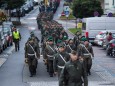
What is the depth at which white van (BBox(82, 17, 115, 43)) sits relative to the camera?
4394 cm

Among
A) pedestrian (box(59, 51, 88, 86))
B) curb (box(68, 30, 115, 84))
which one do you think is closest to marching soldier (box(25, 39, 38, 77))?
curb (box(68, 30, 115, 84))

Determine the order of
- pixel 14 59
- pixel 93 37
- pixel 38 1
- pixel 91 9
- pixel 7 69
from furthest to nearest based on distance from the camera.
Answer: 1. pixel 38 1
2. pixel 91 9
3. pixel 93 37
4. pixel 14 59
5. pixel 7 69

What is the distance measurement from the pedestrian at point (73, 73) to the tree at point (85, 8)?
1879 inches

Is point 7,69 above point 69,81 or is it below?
below

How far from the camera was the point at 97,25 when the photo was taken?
4431cm

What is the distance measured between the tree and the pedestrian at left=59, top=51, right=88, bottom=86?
47714 mm

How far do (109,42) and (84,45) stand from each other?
11.8m

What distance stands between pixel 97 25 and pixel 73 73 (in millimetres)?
30617

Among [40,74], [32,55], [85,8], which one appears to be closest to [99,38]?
[40,74]

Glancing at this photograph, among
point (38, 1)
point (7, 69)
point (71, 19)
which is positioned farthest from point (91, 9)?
point (38, 1)

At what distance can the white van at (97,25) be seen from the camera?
43.9 metres

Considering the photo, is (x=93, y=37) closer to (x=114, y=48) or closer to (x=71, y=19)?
(x=114, y=48)

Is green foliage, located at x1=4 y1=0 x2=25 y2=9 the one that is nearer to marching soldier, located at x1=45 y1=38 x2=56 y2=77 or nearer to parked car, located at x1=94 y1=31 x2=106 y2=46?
parked car, located at x1=94 y1=31 x2=106 y2=46

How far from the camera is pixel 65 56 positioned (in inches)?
744
